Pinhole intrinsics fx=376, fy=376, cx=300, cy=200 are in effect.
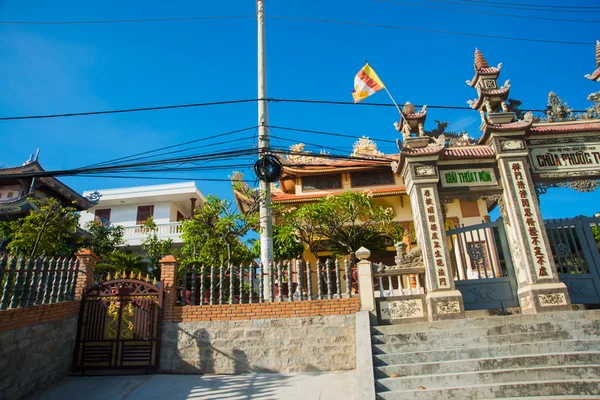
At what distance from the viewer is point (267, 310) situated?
23.9 ft

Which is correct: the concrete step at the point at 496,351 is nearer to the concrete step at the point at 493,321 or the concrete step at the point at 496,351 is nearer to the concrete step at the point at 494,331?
the concrete step at the point at 494,331

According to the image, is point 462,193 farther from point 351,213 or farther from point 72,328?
point 72,328

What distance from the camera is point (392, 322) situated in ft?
22.6

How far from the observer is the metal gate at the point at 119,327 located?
282 inches

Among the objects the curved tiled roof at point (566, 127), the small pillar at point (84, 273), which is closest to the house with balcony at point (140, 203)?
the small pillar at point (84, 273)

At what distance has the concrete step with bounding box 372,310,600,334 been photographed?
618 centimetres

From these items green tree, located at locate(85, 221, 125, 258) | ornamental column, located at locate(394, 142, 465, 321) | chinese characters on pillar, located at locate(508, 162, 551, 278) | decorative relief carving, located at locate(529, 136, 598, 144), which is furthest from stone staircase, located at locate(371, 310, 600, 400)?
green tree, located at locate(85, 221, 125, 258)

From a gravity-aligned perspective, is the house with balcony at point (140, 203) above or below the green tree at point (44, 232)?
above

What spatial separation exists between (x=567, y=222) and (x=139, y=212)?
22.5m

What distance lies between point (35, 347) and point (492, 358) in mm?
7153

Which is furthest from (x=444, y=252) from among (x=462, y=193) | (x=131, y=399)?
(x=131, y=399)

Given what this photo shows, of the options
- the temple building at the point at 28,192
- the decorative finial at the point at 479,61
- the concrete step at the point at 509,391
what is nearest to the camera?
the concrete step at the point at 509,391

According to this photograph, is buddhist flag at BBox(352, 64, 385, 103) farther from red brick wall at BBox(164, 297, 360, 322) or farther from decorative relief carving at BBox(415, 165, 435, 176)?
red brick wall at BBox(164, 297, 360, 322)

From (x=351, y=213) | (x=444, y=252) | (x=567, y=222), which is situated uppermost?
(x=351, y=213)
